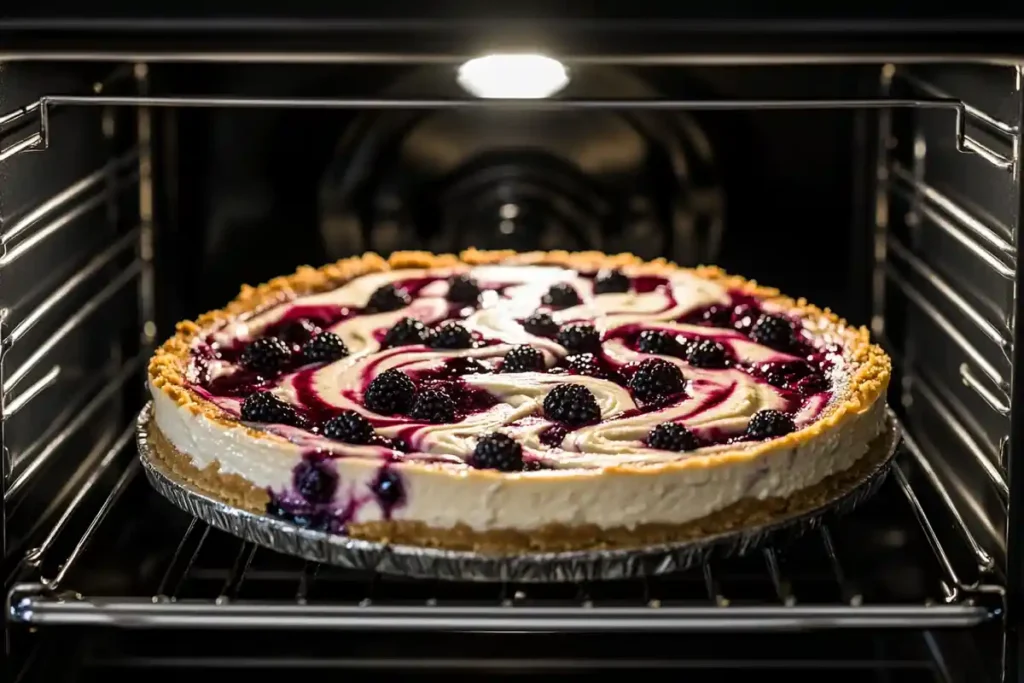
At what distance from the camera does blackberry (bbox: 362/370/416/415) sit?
1964mm

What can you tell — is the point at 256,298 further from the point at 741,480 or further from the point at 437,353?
the point at 741,480

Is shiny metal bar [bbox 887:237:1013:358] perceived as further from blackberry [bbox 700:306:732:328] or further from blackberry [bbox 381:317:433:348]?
blackberry [bbox 381:317:433:348]

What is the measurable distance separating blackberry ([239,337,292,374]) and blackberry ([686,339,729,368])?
1.94ft

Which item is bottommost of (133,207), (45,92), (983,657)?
(983,657)

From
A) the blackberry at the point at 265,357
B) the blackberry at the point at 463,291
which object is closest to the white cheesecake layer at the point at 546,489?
the blackberry at the point at 265,357

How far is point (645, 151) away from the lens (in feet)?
8.18

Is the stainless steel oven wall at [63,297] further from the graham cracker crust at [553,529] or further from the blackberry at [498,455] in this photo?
the blackberry at [498,455]

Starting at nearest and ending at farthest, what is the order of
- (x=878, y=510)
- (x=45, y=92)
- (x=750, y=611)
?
1. (x=750, y=611)
2. (x=45, y=92)
3. (x=878, y=510)

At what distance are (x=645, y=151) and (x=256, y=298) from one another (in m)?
0.68

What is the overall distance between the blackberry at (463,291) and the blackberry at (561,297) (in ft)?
0.37

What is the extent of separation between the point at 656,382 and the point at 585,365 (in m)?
0.16

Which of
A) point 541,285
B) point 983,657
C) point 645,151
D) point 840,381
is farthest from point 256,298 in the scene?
point 983,657

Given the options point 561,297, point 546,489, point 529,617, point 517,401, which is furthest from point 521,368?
point 529,617

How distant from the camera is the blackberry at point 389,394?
196 cm
